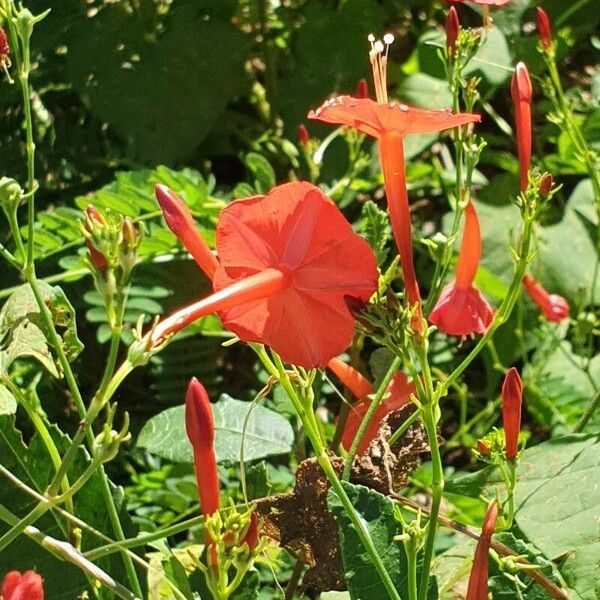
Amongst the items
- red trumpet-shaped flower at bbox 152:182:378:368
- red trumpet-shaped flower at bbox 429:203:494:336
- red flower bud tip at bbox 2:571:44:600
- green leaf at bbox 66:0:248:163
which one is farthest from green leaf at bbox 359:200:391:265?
green leaf at bbox 66:0:248:163

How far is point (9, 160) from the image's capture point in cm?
141

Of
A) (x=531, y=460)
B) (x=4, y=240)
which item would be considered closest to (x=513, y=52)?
(x=4, y=240)

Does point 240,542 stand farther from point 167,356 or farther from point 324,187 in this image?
point 324,187

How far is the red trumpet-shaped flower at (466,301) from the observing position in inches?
30.4

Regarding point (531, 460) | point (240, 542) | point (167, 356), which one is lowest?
point (167, 356)

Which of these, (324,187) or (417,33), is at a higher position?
(417,33)

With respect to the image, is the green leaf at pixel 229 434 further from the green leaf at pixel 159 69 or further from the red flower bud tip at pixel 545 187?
the green leaf at pixel 159 69

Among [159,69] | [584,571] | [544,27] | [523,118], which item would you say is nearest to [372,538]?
[584,571]

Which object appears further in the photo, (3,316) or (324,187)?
(324,187)

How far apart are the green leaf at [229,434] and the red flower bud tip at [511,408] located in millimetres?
252

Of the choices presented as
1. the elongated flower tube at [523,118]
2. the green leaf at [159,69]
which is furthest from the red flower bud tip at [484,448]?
the green leaf at [159,69]

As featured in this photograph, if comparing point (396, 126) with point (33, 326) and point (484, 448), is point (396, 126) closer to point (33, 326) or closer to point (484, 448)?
point (484, 448)

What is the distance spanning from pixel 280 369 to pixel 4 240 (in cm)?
82

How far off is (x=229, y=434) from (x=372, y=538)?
0.24m
